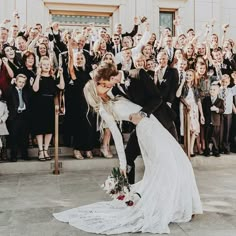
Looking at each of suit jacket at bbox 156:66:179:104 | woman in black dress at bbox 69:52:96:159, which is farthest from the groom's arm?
woman in black dress at bbox 69:52:96:159

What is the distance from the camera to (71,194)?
5.77m

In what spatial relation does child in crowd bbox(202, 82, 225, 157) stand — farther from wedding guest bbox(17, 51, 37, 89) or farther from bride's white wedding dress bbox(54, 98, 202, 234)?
bride's white wedding dress bbox(54, 98, 202, 234)

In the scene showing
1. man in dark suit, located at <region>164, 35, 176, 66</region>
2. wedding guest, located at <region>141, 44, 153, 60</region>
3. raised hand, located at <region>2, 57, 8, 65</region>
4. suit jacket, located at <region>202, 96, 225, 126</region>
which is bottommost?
suit jacket, located at <region>202, 96, 225, 126</region>

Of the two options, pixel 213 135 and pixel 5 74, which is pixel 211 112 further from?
pixel 5 74

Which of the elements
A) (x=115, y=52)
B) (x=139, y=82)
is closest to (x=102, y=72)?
(x=139, y=82)

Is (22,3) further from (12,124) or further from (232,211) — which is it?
(232,211)

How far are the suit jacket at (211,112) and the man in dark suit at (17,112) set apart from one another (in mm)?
3370

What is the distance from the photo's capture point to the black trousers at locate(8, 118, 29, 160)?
7.36 metres

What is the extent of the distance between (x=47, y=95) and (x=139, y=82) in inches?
127

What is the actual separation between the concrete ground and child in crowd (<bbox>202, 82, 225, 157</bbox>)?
1.08 feet

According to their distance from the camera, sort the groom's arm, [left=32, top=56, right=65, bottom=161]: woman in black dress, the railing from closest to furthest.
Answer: the groom's arm → [left=32, top=56, right=65, bottom=161]: woman in black dress → the railing

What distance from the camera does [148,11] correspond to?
41.8 feet

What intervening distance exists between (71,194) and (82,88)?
246cm

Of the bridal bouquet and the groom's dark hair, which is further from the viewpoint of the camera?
the bridal bouquet
